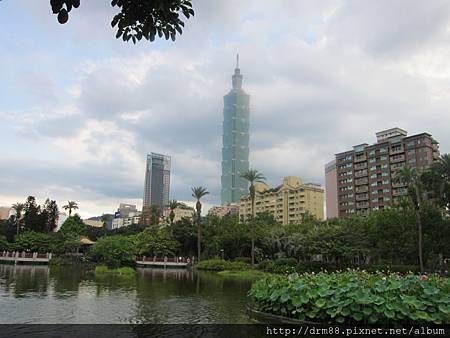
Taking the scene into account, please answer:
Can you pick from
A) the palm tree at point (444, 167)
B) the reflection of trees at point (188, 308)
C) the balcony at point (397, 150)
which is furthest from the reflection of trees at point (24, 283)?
the balcony at point (397, 150)

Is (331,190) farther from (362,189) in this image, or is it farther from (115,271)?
(115,271)

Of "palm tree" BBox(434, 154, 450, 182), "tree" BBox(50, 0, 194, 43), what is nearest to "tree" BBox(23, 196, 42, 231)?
"palm tree" BBox(434, 154, 450, 182)

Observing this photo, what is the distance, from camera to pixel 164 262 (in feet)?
195

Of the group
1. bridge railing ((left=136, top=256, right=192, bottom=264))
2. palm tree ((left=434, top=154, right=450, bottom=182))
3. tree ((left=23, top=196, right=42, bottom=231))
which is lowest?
bridge railing ((left=136, top=256, right=192, bottom=264))

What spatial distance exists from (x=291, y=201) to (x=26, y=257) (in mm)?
102384

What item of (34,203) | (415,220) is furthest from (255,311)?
(34,203)

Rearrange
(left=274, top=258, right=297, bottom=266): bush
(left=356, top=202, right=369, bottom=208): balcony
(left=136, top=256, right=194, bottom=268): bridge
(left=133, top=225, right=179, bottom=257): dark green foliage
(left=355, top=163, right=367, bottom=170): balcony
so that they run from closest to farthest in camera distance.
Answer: (left=274, top=258, right=297, bottom=266): bush
(left=136, top=256, right=194, bottom=268): bridge
(left=133, top=225, right=179, bottom=257): dark green foliage
(left=356, top=202, right=369, bottom=208): balcony
(left=355, top=163, right=367, bottom=170): balcony

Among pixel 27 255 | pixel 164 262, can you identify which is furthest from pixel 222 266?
pixel 27 255

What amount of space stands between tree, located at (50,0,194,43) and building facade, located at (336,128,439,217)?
97124 mm

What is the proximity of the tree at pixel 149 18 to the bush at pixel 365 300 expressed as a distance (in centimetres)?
888

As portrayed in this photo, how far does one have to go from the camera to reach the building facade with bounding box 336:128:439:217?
3767 inches

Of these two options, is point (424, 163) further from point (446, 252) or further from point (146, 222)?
point (146, 222)

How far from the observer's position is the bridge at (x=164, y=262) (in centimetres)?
5966

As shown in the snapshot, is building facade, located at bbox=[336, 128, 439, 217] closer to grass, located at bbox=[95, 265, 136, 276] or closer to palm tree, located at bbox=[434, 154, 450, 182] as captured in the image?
palm tree, located at bbox=[434, 154, 450, 182]
